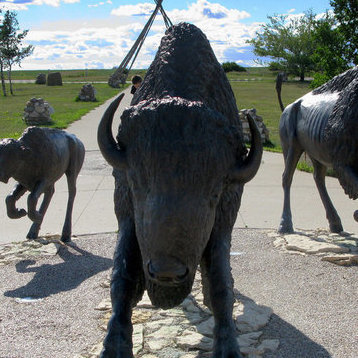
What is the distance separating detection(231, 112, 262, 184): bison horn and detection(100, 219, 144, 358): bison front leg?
790 millimetres

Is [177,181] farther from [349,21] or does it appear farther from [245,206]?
[349,21]

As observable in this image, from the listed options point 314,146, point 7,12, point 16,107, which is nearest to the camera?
point 314,146

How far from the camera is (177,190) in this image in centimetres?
251

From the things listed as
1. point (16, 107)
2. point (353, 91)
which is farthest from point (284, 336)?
point (16, 107)

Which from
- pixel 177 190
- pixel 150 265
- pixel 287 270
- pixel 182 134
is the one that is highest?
pixel 182 134

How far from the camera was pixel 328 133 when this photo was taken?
5594 mm

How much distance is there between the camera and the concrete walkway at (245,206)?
24.1ft

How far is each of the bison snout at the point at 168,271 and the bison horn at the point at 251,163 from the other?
0.69 meters

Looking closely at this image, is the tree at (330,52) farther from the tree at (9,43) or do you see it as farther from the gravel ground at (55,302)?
the tree at (9,43)

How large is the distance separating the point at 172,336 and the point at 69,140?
3388mm

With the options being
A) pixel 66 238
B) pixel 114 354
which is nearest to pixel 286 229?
pixel 66 238

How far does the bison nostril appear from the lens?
240cm

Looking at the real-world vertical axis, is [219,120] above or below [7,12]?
below

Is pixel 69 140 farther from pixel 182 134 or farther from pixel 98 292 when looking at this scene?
pixel 182 134
